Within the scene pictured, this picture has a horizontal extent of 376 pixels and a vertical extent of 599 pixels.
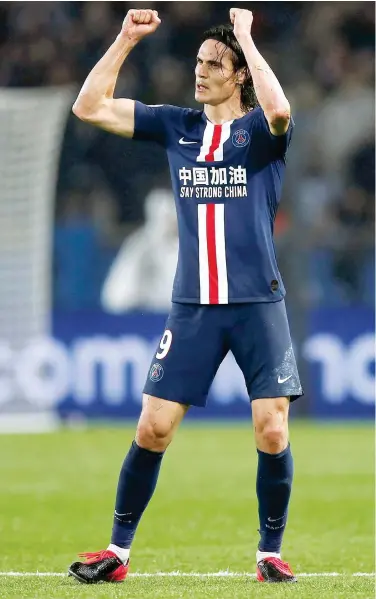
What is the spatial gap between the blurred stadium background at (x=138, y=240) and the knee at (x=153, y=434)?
17.5ft

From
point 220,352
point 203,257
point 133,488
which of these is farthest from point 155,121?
point 133,488

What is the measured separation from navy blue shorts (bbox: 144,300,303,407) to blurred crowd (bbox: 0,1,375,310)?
902 centimetres

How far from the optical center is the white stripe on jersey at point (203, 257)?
6117 mm

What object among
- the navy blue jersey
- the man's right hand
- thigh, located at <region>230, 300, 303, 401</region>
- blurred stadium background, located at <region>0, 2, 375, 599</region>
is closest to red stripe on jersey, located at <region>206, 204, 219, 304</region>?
the navy blue jersey

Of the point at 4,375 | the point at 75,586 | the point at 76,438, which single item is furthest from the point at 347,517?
the point at 4,375

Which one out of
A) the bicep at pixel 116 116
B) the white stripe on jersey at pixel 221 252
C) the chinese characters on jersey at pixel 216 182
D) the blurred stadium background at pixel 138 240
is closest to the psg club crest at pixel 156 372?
the white stripe on jersey at pixel 221 252

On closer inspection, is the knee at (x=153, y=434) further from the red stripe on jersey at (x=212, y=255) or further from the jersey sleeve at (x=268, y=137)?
the jersey sleeve at (x=268, y=137)

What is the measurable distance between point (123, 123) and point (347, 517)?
3474 mm

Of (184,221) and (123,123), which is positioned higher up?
(123,123)

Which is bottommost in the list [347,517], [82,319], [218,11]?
[347,517]

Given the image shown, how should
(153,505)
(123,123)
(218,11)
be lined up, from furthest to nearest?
(218,11) < (153,505) < (123,123)

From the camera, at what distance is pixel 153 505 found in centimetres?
942

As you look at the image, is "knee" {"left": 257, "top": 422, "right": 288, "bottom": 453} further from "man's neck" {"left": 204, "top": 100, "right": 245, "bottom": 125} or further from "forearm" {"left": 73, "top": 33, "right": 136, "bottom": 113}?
"forearm" {"left": 73, "top": 33, "right": 136, "bottom": 113}

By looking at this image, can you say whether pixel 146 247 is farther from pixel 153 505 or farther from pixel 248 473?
pixel 153 505
